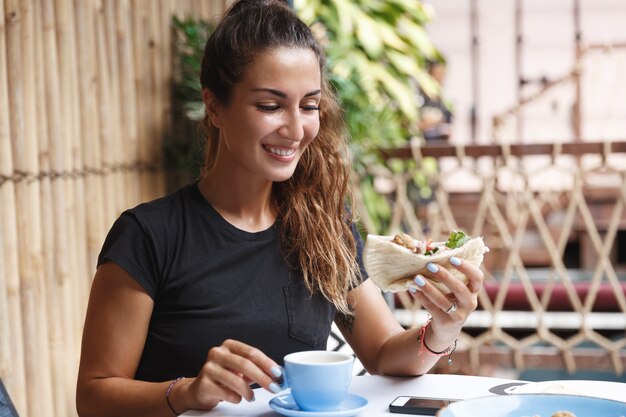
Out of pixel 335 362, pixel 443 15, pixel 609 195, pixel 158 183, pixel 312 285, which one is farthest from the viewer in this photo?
pixel 443 15

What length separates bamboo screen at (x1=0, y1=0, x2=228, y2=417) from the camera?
8.75ft

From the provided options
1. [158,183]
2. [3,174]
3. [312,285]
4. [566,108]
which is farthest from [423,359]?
[566,108]

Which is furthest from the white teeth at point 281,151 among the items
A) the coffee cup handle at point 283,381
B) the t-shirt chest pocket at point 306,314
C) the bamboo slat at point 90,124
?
the bamboo slat at point 90,124

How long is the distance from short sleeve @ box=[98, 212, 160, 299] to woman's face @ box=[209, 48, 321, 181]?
21 centimetres

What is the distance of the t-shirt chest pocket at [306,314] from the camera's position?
5.30 ft

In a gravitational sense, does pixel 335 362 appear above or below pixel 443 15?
below

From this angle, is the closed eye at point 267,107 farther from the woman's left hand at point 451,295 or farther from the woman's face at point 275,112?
the woman's left hand at point 451,295

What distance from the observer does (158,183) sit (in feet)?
13.2

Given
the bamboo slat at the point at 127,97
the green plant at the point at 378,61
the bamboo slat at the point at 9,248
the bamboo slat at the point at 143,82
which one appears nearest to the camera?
the bamboo slat at the point at 9,248

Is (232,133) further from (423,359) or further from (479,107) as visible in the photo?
(479,107)

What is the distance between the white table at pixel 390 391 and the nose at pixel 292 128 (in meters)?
0.40

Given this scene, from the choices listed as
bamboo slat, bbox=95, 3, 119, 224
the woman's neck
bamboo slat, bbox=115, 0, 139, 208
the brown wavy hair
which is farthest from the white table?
bamboo slat, bbox=115, 0, 139, 208

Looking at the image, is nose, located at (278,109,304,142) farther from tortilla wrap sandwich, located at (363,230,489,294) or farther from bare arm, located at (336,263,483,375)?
bare arm, located at (336,263,483,375)

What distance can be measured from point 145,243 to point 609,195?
701 cm
